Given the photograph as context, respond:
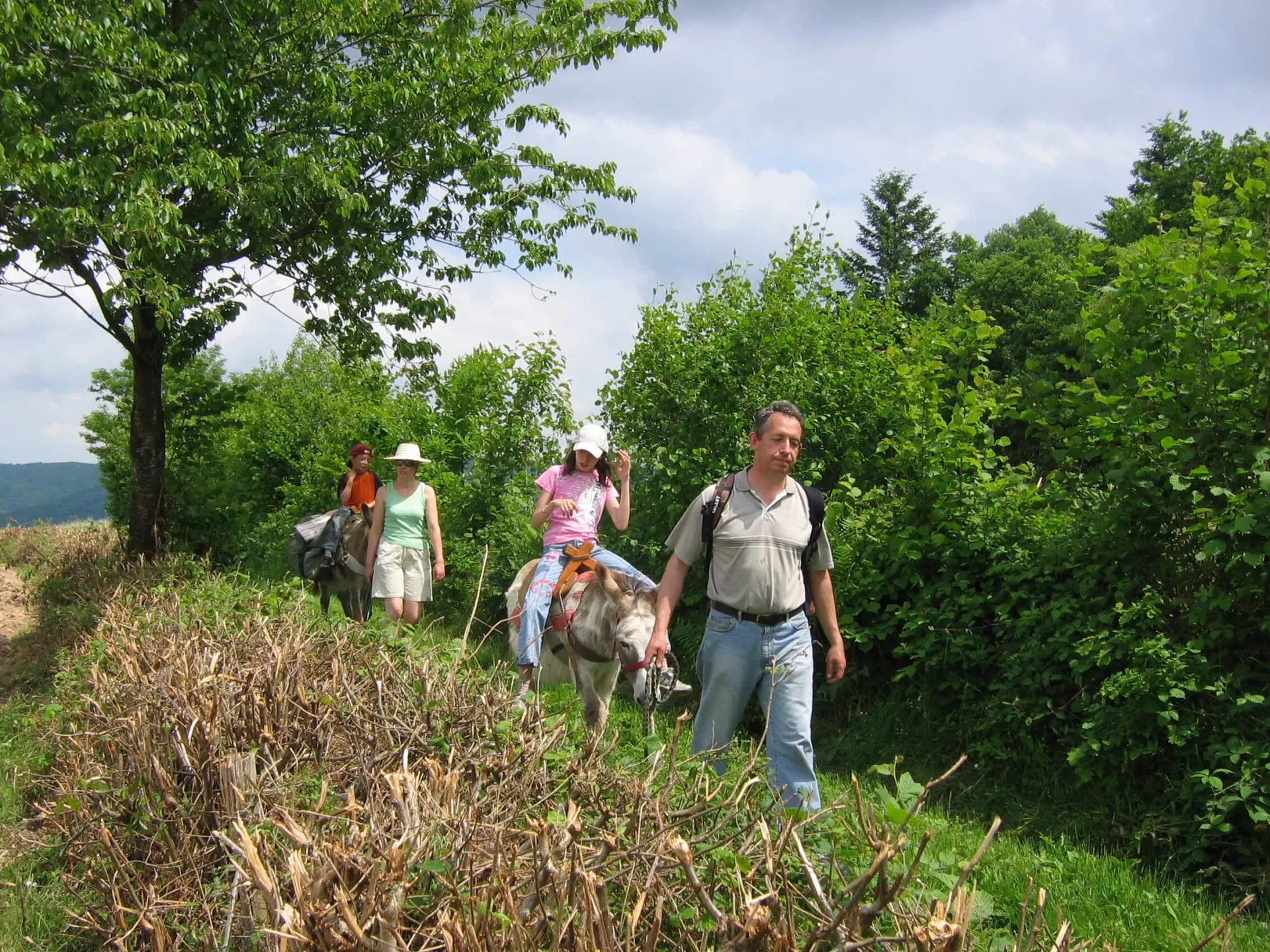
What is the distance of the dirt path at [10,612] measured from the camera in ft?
41.9

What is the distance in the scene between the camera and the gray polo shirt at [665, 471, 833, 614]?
4793mm

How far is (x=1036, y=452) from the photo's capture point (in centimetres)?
2833

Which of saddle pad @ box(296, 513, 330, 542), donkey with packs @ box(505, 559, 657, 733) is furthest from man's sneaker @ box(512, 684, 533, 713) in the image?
saddle pad @ box(296, 513, 330, 542)

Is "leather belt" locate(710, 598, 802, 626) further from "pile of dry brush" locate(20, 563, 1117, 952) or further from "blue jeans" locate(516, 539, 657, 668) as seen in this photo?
"blue jeans" locate(516, 539, 657, 668)

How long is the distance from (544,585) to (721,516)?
2.23m

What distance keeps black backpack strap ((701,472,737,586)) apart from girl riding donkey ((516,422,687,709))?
182 centimetres

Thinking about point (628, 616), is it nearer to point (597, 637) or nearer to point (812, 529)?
point (597, 637)

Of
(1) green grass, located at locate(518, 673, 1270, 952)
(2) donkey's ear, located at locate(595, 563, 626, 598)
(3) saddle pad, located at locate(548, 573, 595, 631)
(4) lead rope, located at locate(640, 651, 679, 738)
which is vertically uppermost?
(2) donkey's ear, located at locate(595, 563, 626, 598)

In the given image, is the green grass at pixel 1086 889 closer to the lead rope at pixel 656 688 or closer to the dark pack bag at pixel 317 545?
the lead rope at pixel 656 688

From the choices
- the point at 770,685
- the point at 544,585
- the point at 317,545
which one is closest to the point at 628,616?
the point at 544,585

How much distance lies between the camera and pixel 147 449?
566 inches

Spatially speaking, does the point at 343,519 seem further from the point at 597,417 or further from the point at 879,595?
the point at 879,595

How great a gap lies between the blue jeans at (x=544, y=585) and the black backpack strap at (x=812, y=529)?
1.53 meters

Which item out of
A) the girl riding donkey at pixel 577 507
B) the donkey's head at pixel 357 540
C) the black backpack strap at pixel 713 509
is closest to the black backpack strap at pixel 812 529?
the black backpack strap at pixel 713 509
